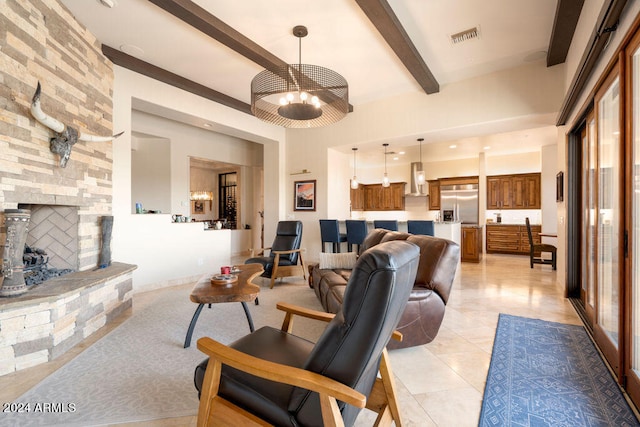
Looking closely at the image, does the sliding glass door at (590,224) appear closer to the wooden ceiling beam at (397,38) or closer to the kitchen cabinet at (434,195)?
the wooden ceiling beam at (397,38)

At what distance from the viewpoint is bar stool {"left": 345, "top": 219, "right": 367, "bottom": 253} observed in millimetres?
5316

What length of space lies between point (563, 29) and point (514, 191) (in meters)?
5.57

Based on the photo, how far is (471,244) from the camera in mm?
6570

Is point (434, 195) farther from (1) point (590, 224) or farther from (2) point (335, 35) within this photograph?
(2) point (335, 35)

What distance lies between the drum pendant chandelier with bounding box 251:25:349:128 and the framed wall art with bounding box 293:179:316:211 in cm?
283

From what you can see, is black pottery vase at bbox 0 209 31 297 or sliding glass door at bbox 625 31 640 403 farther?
black pottery vase at bbox 0 209 31 297

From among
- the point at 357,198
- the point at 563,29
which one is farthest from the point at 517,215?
the point at 563,29

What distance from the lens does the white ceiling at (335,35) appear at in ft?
9.50

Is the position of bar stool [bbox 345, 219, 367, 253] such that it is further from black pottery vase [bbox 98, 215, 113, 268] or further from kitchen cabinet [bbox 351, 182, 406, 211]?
kitchen cabinet [bbox 351, 182, 406, 211]

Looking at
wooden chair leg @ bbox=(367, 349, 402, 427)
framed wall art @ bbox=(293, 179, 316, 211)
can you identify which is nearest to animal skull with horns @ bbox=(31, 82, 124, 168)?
wooden chair leg @ bbox=(367, 349, 402, 427)

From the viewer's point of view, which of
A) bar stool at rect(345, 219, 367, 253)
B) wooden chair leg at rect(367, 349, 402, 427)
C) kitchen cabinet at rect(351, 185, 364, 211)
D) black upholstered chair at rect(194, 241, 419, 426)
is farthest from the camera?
kitchen cabinet at rect(351, 185, 364, 211)

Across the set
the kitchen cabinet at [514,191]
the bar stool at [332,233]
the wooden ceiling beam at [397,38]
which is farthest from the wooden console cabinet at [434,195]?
the wooden ceiling beam at [397,38]

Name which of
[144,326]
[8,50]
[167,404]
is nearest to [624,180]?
[167,404]

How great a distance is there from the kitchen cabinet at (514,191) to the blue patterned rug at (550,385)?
5946mm
